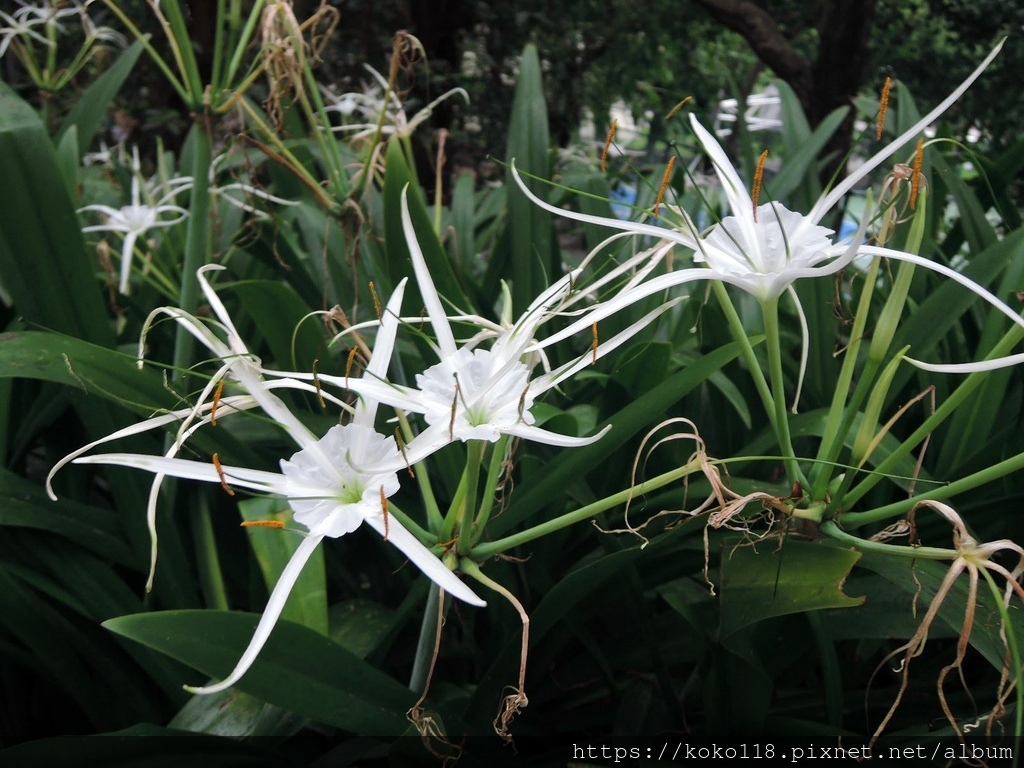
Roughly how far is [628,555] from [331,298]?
55 cm

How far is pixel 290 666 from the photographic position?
0.60 metres

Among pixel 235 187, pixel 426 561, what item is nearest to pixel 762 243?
pixel 426 561

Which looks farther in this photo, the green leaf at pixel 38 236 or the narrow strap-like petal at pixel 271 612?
the green leaf at pixel 38 236

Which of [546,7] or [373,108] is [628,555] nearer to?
[373,108]

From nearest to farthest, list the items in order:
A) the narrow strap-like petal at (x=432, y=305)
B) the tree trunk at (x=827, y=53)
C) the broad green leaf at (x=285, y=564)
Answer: the narrow strap-like petal at (x=432, y=305)
the broad green leaf at (x=285, y=564)
the tree trunk at (x=827, y=53)

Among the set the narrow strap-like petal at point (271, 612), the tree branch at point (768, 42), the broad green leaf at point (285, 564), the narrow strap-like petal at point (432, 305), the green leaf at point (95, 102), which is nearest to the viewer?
the narrow strap-like petal at point (271, 612)

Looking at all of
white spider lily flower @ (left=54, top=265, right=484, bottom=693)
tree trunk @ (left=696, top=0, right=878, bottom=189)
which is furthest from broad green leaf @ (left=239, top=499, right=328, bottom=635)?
tree trunk @ (left=696, top=0, right=878, bottom=189)

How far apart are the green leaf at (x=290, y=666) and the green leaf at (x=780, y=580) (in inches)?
10.4

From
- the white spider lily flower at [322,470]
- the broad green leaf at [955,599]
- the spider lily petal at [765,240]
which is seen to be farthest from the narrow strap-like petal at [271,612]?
the broad green leaf at [955,599]

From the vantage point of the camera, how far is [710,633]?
2.35 feet

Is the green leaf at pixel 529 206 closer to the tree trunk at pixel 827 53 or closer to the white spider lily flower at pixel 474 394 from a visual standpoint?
the white spider lily flower at pixel 474 394

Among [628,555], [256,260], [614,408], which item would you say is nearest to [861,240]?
[628,555]

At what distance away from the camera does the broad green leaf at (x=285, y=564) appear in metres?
0.66

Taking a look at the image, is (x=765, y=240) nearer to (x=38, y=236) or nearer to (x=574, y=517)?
(x=574, y=517)
